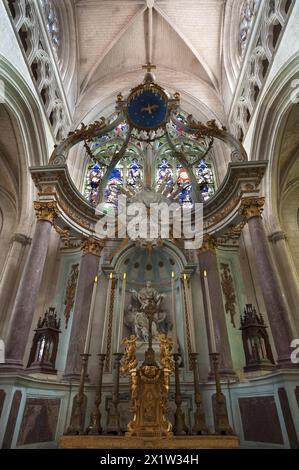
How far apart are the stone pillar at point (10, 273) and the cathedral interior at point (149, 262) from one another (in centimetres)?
4

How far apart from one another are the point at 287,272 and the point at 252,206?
8.84 feet

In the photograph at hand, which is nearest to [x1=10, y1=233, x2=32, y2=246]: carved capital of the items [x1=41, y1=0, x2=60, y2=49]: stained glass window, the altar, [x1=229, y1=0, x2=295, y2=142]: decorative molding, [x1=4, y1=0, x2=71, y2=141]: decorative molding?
[x1=4, y1=0, x2=71, y2=141]: decorative molding

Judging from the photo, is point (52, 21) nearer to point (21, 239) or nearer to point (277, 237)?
point (21, 239)

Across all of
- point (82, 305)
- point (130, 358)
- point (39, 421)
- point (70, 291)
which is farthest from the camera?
point (70, 291)

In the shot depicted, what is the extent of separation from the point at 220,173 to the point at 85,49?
10.7 meters

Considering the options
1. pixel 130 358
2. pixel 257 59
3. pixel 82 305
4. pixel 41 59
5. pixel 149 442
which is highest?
pixel 41 59

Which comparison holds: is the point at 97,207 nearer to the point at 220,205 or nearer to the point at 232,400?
the point at 220,205

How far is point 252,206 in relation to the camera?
6.77 metres

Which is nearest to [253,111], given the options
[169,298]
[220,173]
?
[220,173]

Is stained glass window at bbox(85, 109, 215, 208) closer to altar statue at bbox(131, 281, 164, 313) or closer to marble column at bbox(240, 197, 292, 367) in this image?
altar statue at bbox(131, 281, 164, 313)

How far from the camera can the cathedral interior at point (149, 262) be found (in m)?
4.88

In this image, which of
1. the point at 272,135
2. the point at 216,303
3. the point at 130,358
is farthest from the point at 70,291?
the point at 272,135

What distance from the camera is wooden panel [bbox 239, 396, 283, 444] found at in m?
4.88

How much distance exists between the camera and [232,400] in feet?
19.9
